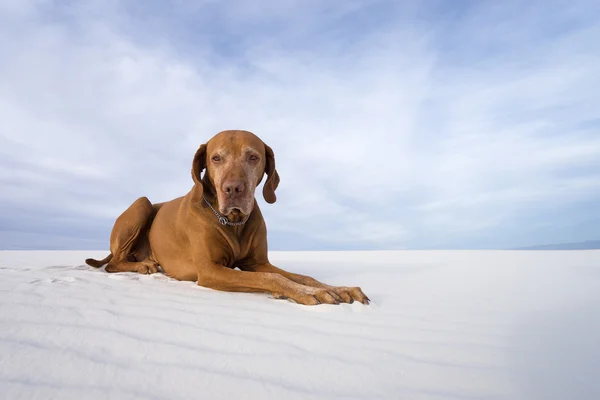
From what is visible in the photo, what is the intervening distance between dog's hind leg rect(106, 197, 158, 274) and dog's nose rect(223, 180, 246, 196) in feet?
7.89

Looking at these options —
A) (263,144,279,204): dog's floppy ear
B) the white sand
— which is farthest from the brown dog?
the white sand

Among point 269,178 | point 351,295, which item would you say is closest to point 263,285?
point 351,295

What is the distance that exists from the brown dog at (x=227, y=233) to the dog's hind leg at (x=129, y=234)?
0.06 meters

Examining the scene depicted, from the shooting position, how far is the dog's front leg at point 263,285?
3.21 m

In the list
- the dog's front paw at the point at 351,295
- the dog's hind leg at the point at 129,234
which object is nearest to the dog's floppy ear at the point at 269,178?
the dog's front paw at the point at 351,295

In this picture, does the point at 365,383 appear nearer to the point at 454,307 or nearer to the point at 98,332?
the point at 98,332

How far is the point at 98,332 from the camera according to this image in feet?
7.06

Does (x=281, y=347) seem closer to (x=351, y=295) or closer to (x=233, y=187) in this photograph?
(x=351, y=295)

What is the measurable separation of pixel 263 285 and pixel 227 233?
0.99m

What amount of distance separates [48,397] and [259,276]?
230cm

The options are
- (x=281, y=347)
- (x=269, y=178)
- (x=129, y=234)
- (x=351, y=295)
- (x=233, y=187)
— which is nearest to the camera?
(x=281, y=347)

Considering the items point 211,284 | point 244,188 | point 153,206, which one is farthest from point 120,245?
point 244,188

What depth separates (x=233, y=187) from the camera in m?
3.85

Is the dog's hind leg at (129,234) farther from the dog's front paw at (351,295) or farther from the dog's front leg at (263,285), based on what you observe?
the dog's front paw at (351,295)
